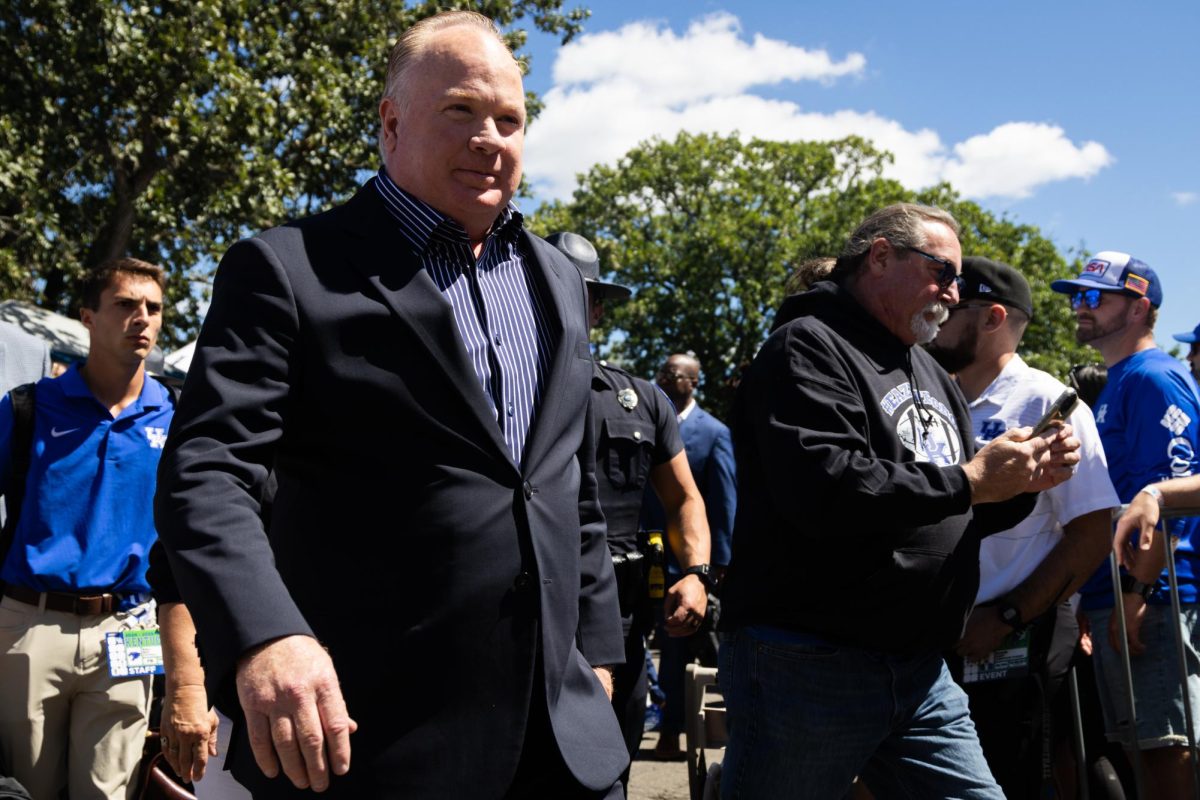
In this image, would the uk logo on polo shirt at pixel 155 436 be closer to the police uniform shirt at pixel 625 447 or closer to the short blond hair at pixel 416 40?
the police uniform shirt at pixel 625 447

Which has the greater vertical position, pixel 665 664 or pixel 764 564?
pixel 764 564

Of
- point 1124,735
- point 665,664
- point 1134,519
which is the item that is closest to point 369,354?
point 1134,519

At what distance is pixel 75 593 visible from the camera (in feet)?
14.2

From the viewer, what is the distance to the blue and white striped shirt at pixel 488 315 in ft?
6.67

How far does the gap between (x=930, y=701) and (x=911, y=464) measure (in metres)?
0.64

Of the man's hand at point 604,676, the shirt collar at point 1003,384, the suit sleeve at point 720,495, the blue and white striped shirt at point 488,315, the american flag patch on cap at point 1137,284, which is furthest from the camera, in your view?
the suit sleeve at point 720,495

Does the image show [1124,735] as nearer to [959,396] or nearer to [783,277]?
[959,396]

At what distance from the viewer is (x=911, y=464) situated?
9.38 ft

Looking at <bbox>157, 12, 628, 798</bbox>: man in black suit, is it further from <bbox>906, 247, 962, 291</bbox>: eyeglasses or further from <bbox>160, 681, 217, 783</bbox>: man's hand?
<bbox>906, 247, 962, 291</bbox>: eyeglasses

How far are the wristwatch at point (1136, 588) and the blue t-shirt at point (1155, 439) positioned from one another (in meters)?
0.03

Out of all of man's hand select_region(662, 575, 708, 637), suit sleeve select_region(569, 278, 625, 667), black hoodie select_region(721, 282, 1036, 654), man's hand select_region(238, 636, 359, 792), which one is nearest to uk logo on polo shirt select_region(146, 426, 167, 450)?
man's hand select_region(662, 575, 708, 637)

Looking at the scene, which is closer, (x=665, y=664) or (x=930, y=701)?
(x=930, y=701)

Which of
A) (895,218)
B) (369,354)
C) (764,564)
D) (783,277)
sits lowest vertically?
(764,564)

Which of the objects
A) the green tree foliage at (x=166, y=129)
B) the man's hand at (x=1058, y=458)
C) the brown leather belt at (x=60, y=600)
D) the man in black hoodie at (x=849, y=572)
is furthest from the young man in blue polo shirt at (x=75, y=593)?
the green tree foliage at (x=166, y=129)
